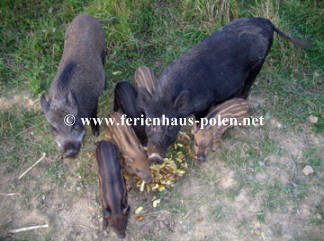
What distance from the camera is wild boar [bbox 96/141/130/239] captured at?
140 inches

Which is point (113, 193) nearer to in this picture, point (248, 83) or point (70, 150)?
point (70, 150)

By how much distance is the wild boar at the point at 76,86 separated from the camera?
391 cm

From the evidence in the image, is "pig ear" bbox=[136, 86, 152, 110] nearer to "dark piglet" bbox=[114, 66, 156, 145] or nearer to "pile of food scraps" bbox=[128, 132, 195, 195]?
"dark piglet" bbox=[114, 66, 156, 145]

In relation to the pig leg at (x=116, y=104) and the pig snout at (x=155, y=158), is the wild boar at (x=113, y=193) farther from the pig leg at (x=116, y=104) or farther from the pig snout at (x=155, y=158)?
the pig leg at (x=116, y=104)

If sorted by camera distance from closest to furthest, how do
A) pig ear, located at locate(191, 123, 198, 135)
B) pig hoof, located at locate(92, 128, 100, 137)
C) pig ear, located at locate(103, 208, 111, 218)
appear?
1. pig ear, located at locate(103, 208, 111, 218)
2. pig ear, located at locate(191, 123, 198, 135)
3. pig hoof, located at locate(92, 128, 100, 137)

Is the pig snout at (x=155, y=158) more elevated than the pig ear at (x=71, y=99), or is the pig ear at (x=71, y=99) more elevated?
the pig ear at (x=71, y=99)

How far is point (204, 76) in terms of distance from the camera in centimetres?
408

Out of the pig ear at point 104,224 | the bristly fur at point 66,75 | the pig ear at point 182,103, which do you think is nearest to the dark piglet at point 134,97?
the pig ear at point 182,103

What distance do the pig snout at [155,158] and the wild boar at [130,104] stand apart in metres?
0.43

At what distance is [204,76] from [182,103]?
404 mm

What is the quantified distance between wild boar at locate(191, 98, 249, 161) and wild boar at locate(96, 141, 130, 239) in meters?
0.92

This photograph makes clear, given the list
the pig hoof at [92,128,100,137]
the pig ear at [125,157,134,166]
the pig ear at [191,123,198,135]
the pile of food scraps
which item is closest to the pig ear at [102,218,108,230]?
the pile of food scraps

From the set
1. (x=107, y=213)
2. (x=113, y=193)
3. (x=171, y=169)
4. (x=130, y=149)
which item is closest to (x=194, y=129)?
(x=171, y=169)

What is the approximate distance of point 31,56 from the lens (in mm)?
5312
